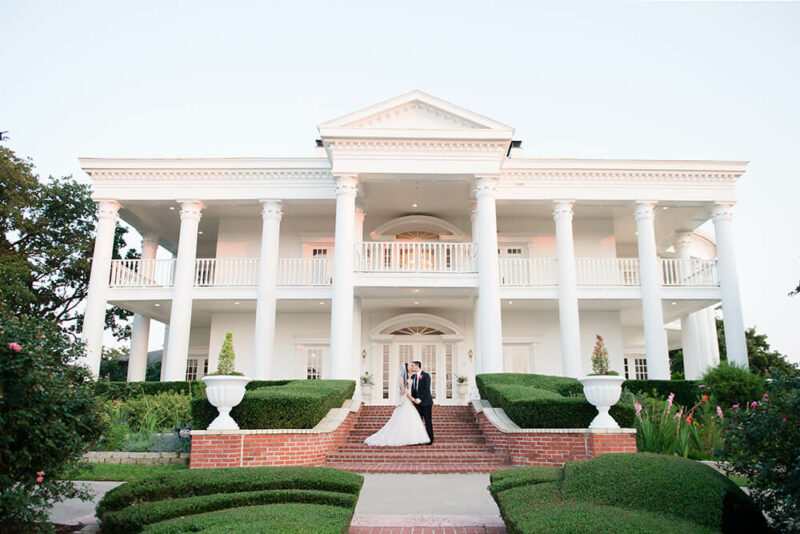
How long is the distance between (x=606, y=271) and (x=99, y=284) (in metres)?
17.1

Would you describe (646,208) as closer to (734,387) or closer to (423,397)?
(734,387)

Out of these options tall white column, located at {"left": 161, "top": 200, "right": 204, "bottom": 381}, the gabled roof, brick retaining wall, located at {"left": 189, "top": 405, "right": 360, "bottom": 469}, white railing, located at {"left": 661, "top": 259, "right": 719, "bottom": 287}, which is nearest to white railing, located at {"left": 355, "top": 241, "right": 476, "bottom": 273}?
the gabled roof

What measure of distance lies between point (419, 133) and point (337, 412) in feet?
29.0

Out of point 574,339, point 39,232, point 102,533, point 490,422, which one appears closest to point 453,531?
point 102,533

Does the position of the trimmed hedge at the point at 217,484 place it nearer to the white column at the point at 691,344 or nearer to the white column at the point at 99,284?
the white column at the point at 99,284

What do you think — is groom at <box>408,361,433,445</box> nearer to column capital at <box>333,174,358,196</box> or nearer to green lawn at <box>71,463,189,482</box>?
green lawn at <box>71,463,189,482</box>

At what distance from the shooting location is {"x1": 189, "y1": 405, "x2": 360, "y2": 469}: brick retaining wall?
9.62 m

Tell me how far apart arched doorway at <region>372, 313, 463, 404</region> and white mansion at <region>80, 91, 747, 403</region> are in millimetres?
53

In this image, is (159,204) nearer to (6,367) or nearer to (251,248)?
(251,248)

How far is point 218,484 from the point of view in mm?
6000

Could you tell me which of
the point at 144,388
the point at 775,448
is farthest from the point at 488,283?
the point at 775,448

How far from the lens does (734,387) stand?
621 inches

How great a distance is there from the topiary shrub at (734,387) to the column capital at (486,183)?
8.18 meters

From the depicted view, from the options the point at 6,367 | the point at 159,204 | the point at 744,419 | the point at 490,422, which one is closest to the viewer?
the point at 6,367
